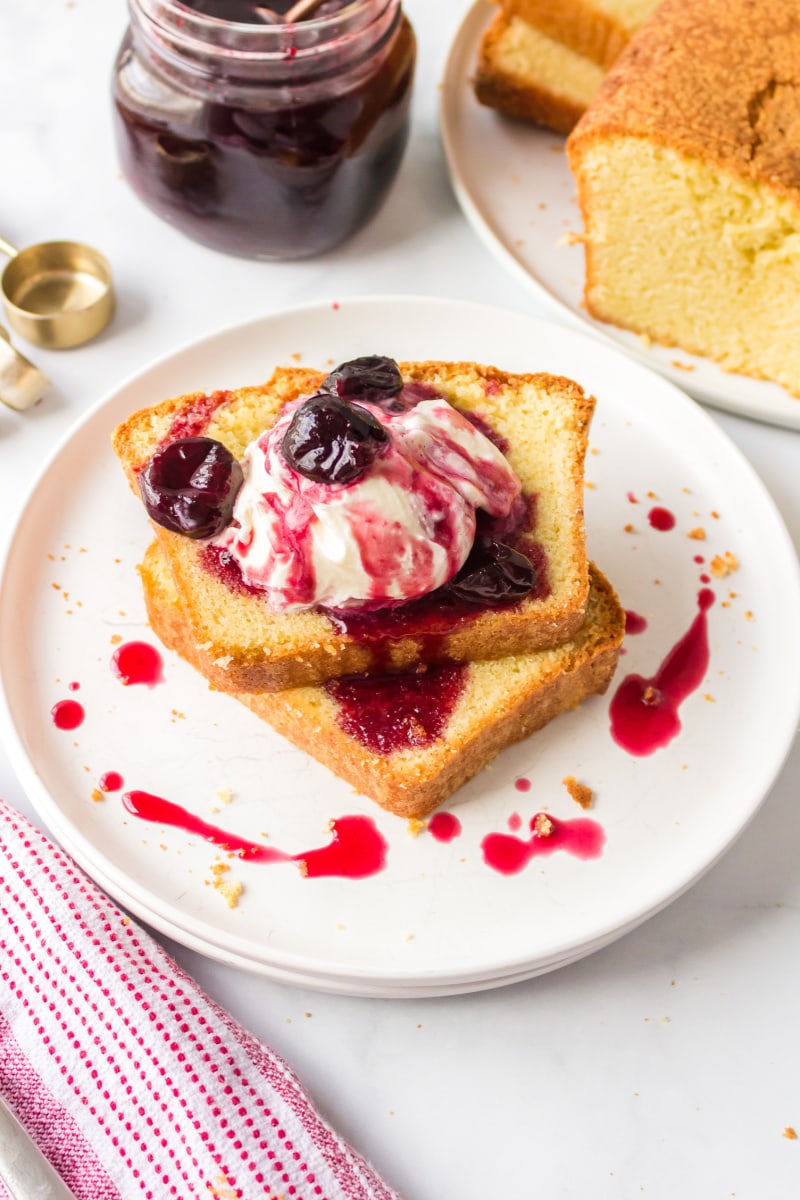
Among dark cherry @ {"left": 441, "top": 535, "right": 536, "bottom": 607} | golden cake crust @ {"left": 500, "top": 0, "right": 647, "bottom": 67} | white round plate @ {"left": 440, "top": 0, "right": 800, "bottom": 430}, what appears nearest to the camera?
dark cherry @ {"left": 441, "top": 535, "right": 536, "bottom": 607}

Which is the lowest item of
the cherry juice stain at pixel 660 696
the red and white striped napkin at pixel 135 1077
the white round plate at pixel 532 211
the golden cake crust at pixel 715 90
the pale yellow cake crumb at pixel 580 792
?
the red and white striped napkin at pixel 135 1077

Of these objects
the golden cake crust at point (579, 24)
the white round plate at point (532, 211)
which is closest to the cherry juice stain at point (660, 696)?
the white round plate at point (532, 211)

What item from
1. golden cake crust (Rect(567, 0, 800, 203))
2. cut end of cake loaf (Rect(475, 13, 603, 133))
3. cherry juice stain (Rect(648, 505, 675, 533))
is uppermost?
golden cake crust (Rect(567, 0, 800, 203))

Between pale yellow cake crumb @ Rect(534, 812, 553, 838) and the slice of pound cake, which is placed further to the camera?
the slice of pound cake

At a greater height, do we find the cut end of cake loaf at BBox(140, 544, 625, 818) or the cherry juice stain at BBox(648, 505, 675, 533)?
the cherry juice stain at BBox(648, 505, 675, 533)

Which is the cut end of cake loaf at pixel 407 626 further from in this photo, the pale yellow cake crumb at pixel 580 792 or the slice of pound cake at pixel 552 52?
the slice of pound cake at pixel 552 52

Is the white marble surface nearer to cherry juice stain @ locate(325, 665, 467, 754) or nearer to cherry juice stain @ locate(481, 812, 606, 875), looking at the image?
cherry juice stain @ locate(481, 812, 606, 875)

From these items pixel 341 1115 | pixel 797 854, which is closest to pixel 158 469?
pixel 341 1115


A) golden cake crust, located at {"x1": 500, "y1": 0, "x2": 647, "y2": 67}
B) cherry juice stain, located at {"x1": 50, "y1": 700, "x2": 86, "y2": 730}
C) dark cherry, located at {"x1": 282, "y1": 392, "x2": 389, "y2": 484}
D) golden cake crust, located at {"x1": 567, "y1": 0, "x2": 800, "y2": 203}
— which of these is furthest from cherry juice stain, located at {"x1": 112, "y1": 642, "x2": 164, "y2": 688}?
golden cake crust, located at {"x1": 500, "y1": 0, "x2": 647, "y2": 67}
